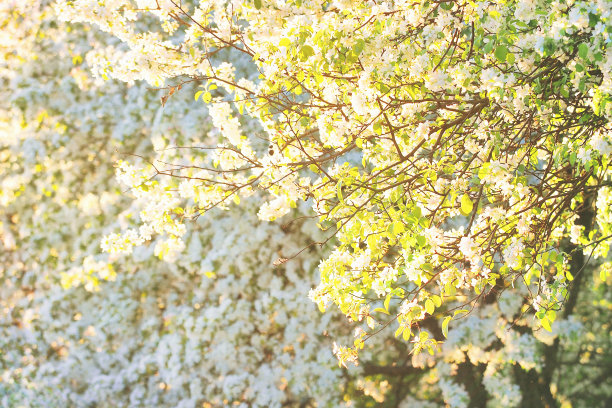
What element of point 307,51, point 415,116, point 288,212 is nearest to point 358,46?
point 307,51

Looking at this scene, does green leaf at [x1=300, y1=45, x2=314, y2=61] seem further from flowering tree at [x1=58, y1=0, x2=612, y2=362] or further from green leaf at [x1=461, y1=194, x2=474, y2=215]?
green leaf at [x1=461, y1=194, x2=474, y2=215]

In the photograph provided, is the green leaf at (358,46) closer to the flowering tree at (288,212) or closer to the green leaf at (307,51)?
the flowering tree at (288,212)

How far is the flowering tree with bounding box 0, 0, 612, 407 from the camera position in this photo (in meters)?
3.14

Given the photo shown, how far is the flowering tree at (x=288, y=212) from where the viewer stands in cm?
314

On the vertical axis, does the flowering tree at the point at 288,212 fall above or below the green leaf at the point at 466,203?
above

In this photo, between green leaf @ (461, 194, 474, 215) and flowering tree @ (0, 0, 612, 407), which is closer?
green leaf @ (461, 194, 474, 215)

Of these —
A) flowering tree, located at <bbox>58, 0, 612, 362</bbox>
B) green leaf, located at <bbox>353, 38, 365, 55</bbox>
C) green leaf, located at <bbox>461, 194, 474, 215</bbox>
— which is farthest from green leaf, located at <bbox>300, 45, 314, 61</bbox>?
green leaf, located at <bbox>461, 194, 474, 215</bbox>

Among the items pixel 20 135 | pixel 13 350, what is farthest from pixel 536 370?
pixel 20 135

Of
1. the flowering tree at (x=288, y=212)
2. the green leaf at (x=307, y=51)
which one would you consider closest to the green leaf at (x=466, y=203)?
the flowering tree at (x=288, y=212)

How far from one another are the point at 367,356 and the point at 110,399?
2.70 meters

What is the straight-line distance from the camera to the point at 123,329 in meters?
6.53

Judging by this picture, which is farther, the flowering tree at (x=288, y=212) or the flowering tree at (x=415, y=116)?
the flowering tree at (x=288, y=212)

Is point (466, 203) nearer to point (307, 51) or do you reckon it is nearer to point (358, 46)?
point (358, 46)

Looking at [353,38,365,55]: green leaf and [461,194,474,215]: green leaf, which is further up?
[353,38,365,55]: green leaf
